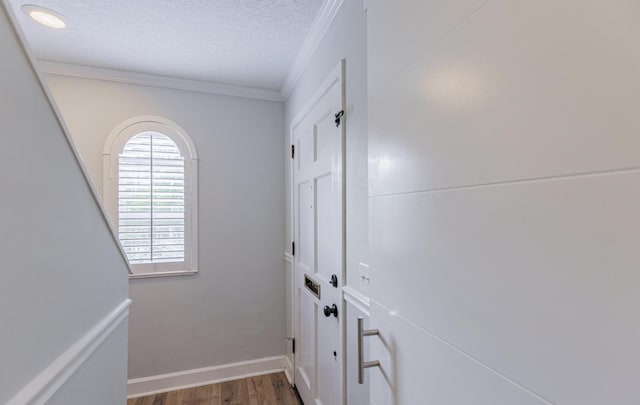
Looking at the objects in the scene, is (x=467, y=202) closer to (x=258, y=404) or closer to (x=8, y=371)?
(x=8, y=371)

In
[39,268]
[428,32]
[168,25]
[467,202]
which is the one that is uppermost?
[168,25]

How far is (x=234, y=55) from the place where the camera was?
206cm

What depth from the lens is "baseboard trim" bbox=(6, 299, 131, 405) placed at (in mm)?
614

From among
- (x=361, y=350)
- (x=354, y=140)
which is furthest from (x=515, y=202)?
(x=354, y=140)

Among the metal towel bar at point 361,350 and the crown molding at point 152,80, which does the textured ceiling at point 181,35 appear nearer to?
the crown molding at point 152,80

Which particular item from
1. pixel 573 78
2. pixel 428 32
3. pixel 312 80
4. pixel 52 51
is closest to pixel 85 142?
pixel 52 51

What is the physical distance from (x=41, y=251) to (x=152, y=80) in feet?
6.95

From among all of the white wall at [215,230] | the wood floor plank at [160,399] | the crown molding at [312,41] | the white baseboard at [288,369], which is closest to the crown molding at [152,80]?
the white wall at [215,230]

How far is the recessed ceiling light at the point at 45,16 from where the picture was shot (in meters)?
1.53

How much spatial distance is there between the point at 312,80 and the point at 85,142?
1780mm

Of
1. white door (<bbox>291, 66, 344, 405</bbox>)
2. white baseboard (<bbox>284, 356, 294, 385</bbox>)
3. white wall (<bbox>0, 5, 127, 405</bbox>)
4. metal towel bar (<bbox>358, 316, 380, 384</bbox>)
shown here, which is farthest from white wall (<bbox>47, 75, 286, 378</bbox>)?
metal towel bar (<bbox>358, 316, 380, 384</bbox>)

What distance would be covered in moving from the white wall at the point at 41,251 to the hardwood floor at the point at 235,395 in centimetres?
149

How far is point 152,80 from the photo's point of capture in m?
2.35

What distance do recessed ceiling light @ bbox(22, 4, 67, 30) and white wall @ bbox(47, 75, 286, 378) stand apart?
60 cm
